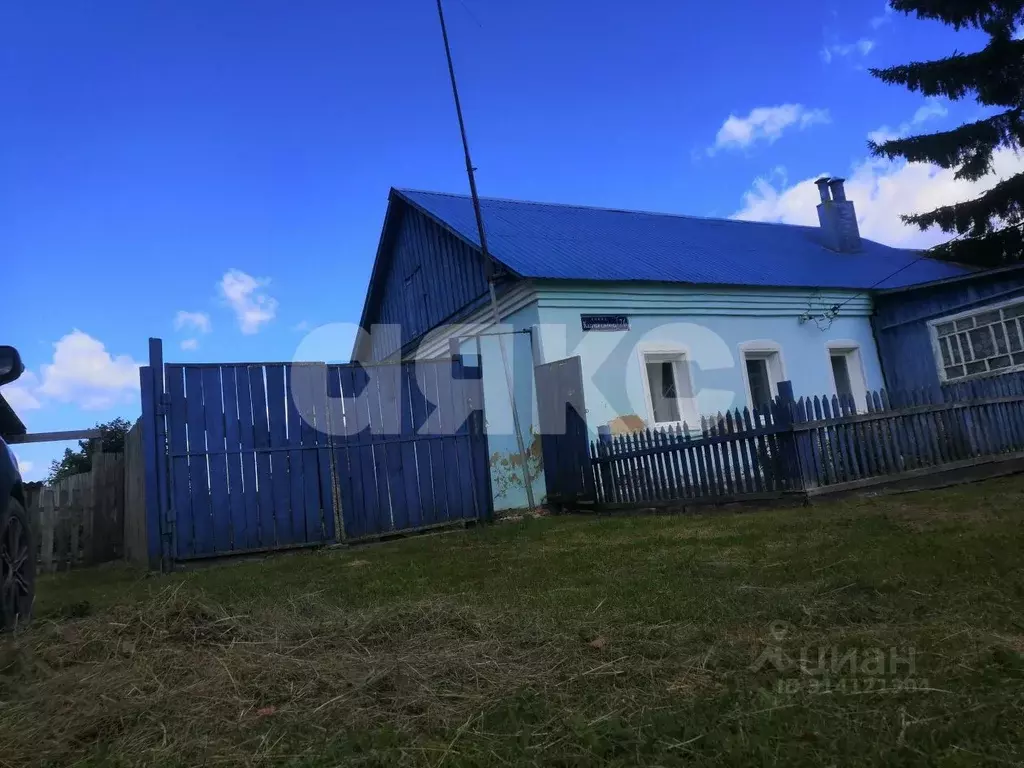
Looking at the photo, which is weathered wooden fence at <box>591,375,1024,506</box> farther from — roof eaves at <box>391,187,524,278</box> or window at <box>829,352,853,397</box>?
window at <box>829,352,853,397</box>

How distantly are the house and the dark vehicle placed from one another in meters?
7.11

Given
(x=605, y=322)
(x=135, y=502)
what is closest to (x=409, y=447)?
(x=135, y=502)

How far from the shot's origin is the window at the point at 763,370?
1345cm

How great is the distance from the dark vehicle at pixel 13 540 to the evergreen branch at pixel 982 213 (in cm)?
1960

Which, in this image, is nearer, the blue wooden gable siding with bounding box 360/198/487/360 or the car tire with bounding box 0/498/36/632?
the car tire with bounding box 0/498/36/632

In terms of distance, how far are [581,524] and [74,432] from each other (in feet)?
26.9

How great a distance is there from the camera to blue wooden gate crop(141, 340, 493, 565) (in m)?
7.70

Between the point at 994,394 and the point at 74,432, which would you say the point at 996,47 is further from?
the point at 74,432

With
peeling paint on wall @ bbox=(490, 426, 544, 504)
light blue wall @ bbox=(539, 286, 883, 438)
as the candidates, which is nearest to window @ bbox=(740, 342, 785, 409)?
light blue wall @ bbox=(539, 286, 883, 438)

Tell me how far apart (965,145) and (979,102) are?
0.95m

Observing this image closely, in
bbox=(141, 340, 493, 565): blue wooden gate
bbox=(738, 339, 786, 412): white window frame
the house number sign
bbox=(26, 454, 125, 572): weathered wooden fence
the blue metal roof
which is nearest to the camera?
bbox=(141, 340, 493, 565): blue wooden gate

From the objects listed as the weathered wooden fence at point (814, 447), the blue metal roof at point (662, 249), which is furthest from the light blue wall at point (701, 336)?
the weathered wooden fence at point (814, 447)

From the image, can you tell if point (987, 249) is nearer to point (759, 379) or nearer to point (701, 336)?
point (759, 379)

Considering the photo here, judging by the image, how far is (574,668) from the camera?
2613mm
